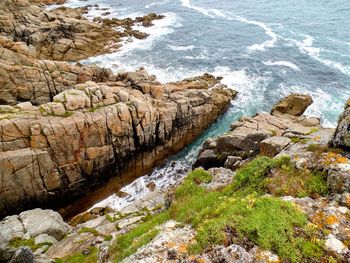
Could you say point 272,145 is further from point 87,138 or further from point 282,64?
point 282,64

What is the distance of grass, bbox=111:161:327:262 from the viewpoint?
10.8 metres

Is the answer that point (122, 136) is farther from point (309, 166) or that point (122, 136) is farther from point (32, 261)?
point (309, 166)

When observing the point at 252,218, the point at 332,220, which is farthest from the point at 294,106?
the point at 252,218

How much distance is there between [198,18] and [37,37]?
48.4m

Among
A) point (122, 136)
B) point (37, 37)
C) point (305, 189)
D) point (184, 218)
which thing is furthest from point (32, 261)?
point (37, 37)

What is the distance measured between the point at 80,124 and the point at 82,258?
16.6 m

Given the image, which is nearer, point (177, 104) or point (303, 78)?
point (177, 104)

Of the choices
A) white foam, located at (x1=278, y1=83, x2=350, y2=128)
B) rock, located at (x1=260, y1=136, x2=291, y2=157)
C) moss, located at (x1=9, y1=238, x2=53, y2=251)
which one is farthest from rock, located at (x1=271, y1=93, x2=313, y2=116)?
moss, located at (x1=9, y1=238, x2=53, y2=251)

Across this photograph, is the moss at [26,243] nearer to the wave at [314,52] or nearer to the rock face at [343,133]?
the rock face at [343,133]

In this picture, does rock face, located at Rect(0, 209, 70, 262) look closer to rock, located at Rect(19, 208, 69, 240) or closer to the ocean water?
rock, located at Rect(19, 208, 69, 240)

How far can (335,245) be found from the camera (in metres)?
10.7

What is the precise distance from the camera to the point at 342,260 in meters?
10.3

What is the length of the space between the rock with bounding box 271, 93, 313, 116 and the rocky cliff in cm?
844

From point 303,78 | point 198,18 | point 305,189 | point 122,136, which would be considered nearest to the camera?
point 305,189
